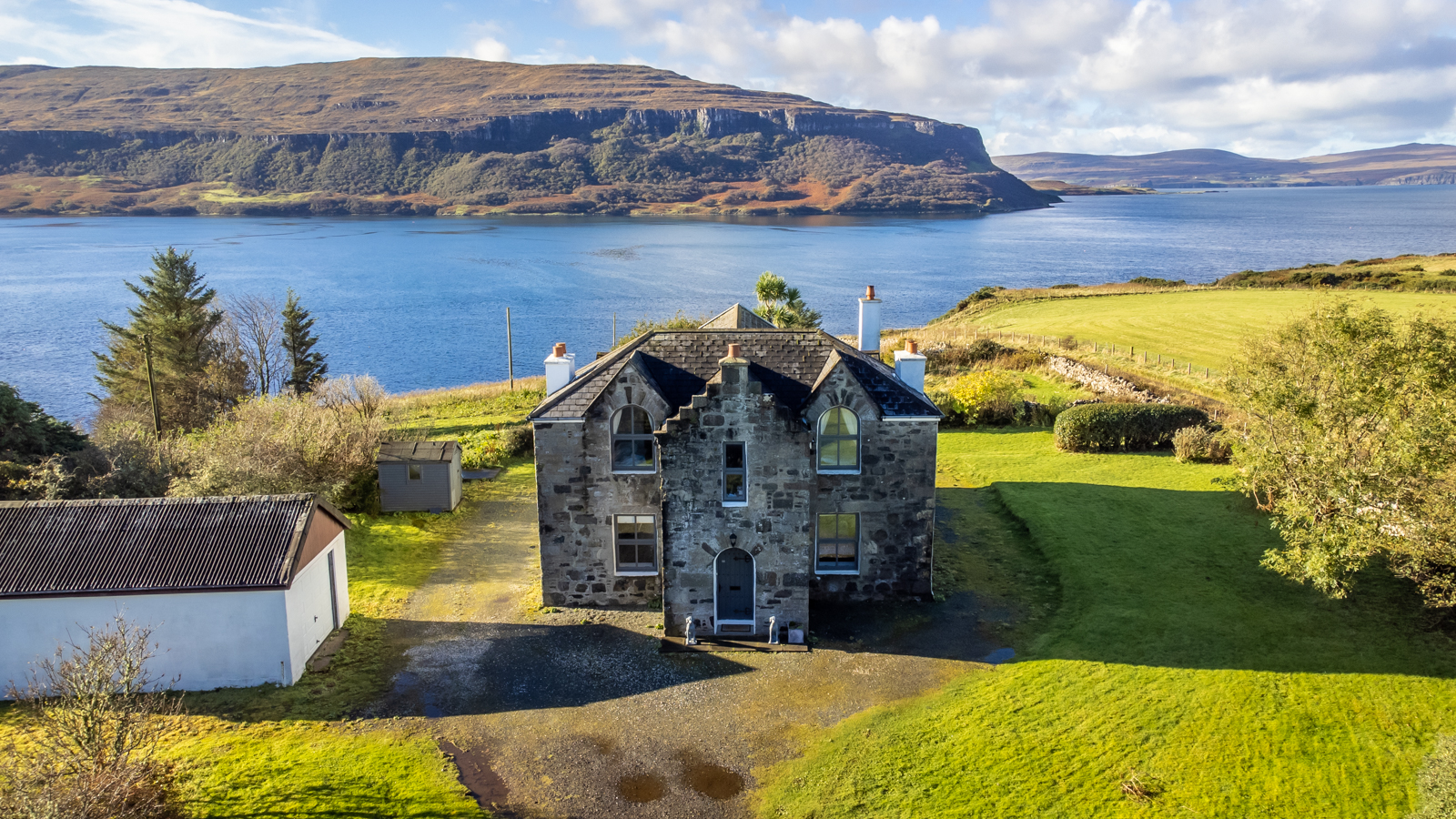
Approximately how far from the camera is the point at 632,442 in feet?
68.4

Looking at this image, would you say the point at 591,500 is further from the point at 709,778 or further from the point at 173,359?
the point at 173,359

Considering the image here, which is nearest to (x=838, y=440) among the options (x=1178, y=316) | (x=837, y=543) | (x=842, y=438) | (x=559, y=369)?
(x=842, y=438)

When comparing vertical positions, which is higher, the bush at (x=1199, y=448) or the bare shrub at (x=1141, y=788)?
the bush at (x=1199, y=448)

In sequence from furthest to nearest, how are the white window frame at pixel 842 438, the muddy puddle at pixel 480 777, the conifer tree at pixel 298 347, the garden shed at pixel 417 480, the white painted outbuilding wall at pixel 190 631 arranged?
the conifer tree at pixel 298 347, the garden shed at pixel 417 480, the white window frame at pixel 842 438, the white painted outbuilding wall at pixel 190 631, the muddy puddle at pixel 480 777

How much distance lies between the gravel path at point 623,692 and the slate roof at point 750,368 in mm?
5455

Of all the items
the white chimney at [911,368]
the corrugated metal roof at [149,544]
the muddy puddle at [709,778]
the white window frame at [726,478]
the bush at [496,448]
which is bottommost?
the muddy puddle at [709,778]

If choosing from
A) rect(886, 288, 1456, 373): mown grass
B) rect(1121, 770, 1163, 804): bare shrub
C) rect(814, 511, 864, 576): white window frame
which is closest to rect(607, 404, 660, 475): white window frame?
rect(814, 511, 864, 576): white window frame

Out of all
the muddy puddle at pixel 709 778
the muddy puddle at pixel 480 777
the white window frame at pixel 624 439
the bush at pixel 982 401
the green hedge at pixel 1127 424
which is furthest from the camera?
the bush at pixel 982 401

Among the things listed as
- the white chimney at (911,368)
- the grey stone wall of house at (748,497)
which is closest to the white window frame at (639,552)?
the grey stone wall of house at (748,497)

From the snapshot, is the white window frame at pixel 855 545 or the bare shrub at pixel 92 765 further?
the white window frame at pixel 855 545

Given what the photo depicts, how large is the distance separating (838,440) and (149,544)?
52.2ft

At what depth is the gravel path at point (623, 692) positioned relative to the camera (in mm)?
14922

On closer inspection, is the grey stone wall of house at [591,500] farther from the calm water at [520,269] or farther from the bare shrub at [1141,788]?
the calm water at [520,269]

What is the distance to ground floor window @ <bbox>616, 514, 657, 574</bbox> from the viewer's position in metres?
21.4
